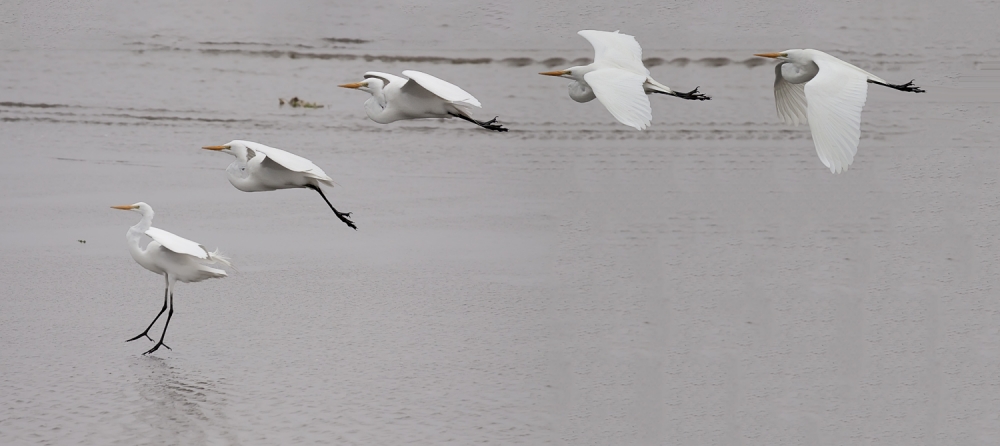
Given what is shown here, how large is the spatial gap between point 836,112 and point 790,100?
1108 millimetres

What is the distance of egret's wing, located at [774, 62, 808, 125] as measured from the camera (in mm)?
6824

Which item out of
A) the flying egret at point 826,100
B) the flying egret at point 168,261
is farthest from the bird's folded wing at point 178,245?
the flying egret at point 826,100

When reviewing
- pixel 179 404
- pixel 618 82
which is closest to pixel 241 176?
pixel 179 404

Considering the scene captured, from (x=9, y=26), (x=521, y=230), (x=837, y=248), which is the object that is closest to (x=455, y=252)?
(x=521, y=230)

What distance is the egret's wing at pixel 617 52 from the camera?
718cm

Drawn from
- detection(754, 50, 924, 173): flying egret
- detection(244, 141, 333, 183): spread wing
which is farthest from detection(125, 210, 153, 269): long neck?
detection(754, 50, 924, 173): flying egret

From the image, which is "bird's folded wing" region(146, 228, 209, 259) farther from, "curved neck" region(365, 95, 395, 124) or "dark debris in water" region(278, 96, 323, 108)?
"dark debris in water" region(278, 96, 323, 108)

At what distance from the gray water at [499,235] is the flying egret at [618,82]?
109 centimetres

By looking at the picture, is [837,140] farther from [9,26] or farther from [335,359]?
[9,26]

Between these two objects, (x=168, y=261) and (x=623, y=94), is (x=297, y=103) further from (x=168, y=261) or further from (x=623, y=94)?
(x=623, y=94)

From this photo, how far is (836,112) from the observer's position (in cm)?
577

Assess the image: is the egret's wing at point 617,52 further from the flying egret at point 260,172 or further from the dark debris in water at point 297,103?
the dark debris in water at point 297,103

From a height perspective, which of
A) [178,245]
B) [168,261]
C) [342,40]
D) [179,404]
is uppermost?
[342,40]

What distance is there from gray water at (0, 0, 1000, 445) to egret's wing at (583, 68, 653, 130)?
43.9 inches
